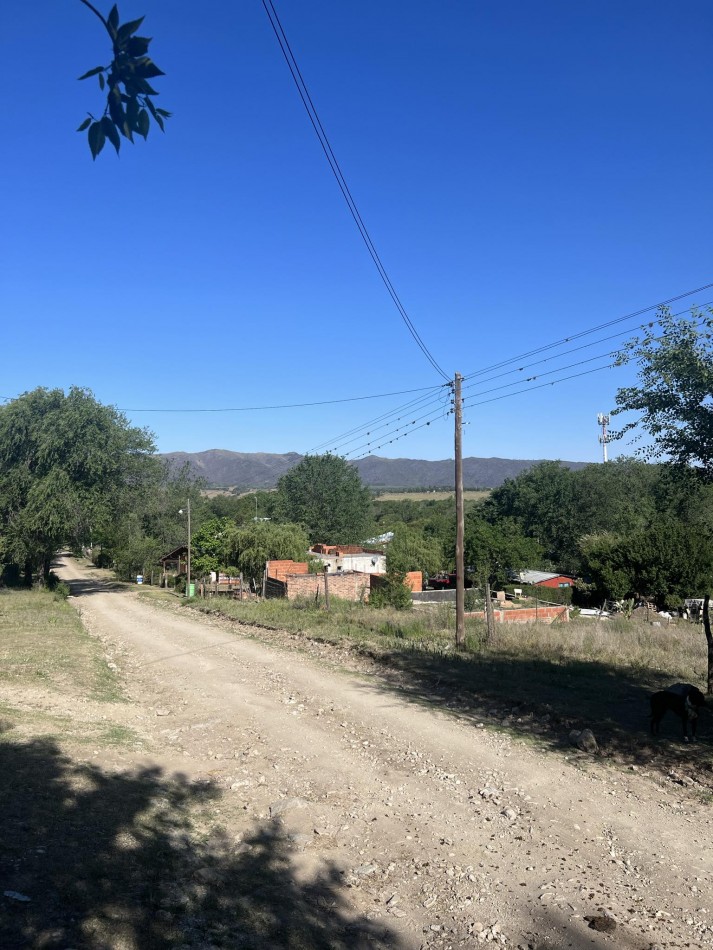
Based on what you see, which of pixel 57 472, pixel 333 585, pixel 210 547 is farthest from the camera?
pixel 210 547

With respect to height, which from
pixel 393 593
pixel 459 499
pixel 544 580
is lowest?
pixel 544 580

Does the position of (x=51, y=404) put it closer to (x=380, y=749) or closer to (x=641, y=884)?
(x=380, y=749)

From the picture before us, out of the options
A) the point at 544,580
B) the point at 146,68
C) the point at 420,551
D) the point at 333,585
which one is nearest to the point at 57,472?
the point at 333,585

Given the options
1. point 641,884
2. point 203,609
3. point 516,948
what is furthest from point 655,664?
point 203,609

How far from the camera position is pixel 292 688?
41.1 ft

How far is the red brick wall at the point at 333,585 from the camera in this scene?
31156mm

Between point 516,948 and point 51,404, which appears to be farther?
point 51,404

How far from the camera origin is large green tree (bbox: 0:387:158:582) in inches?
1395

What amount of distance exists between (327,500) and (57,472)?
49663 mm

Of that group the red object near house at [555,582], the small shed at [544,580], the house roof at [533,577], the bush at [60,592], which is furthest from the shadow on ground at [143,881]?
the house roof at [533,577]

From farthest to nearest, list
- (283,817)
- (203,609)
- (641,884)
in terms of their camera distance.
→ 1. (203,609)
2. (283,817)
3. (641,884)

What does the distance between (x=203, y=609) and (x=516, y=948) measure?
24992 millimetres

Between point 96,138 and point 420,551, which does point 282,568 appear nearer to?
point 420,551

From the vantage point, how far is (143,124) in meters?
2.70
